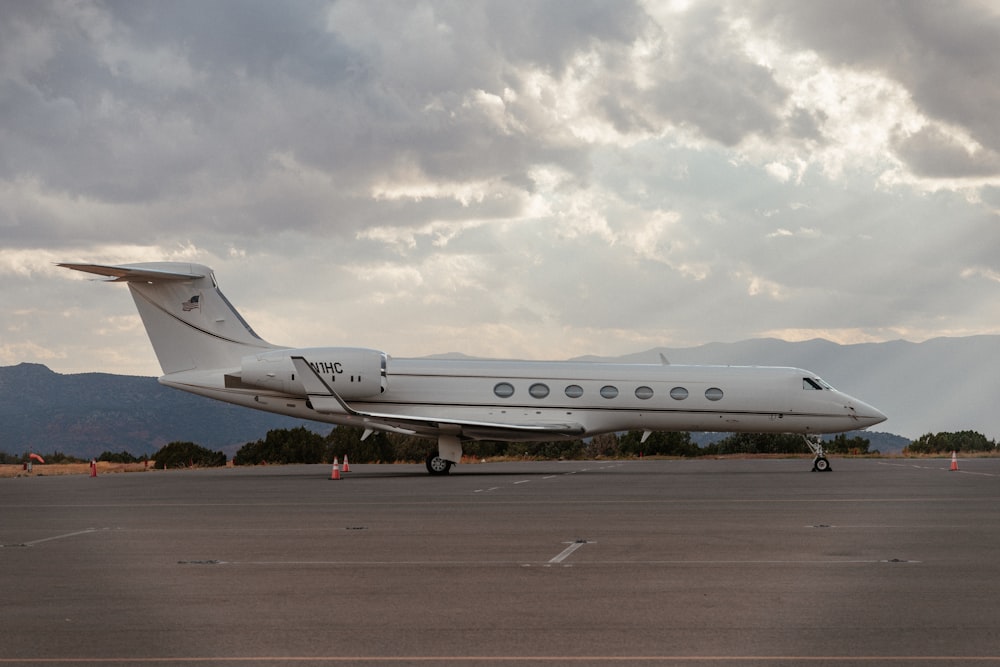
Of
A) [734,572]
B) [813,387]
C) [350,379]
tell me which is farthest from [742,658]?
[813,387]

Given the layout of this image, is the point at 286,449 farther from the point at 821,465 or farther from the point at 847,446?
the point at 847,446

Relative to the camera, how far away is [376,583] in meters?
10.8

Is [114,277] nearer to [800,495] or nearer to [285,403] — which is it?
[285,403]

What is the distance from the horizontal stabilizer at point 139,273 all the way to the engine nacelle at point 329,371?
3.80 m

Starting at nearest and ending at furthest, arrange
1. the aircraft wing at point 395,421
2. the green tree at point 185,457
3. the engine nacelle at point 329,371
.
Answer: the aircraft wing at point 395,421 → the engine nacelle at point 329,371 → the green tree at point 185,457

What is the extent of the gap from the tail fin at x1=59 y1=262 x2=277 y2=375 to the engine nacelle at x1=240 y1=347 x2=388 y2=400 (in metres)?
1.95

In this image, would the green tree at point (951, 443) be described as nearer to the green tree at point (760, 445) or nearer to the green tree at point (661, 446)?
the green tree at point (760, 445)

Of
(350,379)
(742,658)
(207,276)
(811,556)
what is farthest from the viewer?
(207,276)

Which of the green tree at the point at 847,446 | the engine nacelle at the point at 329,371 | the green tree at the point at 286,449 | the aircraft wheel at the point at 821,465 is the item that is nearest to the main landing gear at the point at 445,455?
the engine nacelle at the point at 329,371

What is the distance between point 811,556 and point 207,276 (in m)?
28.0

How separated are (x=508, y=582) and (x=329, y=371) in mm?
24225

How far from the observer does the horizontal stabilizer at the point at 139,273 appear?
115 feet

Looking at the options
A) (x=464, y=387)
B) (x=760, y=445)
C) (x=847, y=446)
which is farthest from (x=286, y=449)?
(x=847, y=446)

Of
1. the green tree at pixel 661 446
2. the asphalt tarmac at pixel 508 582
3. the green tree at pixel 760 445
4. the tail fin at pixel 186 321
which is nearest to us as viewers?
the asphalt tarmac at pixel 508 582
